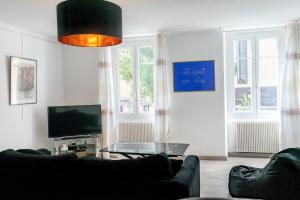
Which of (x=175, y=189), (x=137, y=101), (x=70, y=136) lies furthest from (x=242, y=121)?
(x=175, y=189)

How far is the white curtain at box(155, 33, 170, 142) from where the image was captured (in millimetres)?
5641

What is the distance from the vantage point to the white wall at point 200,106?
18.3 feet

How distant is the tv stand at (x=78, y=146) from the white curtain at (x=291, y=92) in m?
3.59

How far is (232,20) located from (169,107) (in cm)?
204

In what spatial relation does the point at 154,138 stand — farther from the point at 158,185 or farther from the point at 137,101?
the point at 158,185

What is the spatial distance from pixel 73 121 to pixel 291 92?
4.09 m

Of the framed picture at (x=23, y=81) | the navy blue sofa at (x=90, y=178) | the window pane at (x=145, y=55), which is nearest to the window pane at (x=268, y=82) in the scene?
the window pane at (x=145, y=55)

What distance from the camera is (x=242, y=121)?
18.5 feet

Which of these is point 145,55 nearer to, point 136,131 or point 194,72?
point 194,72

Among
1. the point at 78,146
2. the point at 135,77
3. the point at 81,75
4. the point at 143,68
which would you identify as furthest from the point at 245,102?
the point at 81,75

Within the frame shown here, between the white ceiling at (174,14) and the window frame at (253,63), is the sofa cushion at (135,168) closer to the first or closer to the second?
the white ceiling at (174,14)

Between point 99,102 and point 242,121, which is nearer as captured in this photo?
point 242,121

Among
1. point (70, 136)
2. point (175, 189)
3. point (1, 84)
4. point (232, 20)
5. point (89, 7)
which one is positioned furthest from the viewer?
point (70, 136)

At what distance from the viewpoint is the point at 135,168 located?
2.44 metres
